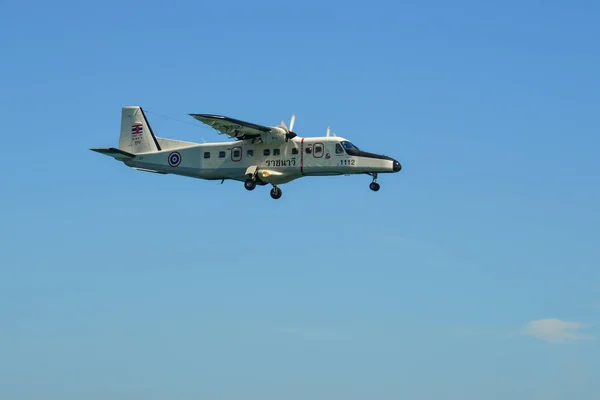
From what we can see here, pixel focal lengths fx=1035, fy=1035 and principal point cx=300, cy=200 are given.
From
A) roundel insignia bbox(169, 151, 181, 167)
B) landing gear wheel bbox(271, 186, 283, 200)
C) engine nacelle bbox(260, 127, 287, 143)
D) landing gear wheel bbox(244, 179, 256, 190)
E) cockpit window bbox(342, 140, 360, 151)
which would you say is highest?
engine nacelle bbox(260, 127, 287, 143)

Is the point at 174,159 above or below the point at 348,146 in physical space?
below

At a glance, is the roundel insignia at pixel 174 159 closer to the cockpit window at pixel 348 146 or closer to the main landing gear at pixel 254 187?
the main landing gear at pixel 254 187

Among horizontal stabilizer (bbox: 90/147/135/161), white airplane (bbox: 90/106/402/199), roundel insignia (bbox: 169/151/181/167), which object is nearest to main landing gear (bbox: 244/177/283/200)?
white airplane (bbox: 90/106/402/199)

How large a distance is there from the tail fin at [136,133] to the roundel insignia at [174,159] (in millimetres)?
1444

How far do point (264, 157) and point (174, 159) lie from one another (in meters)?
6.07

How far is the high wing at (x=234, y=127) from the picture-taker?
55.5 metres

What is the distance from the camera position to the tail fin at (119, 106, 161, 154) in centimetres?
6153

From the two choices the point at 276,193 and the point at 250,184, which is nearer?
the point at 250,184

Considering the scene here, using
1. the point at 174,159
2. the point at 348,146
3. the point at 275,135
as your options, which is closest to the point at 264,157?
the point at 275,135

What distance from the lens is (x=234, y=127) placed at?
2216 inches

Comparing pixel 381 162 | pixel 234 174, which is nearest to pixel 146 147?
pixel 234 174

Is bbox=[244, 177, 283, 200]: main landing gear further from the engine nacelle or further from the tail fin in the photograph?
the tail fin

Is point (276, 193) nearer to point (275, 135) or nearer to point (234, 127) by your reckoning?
point (275, 135)

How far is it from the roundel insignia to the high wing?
4.05 meters
